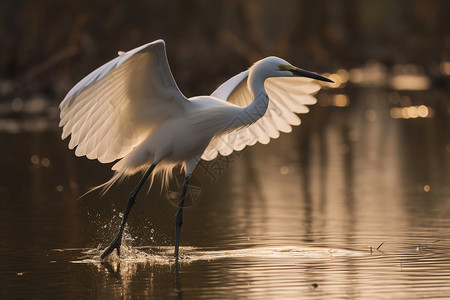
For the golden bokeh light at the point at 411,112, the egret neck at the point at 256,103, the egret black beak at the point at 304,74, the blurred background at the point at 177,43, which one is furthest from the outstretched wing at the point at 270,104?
the blurred background at the point at 177,43

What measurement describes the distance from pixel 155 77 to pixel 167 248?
1814mm

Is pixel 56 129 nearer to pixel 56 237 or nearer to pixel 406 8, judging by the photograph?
pixel 56 237

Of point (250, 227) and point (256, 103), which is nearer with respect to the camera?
Answer: point (256, 103)

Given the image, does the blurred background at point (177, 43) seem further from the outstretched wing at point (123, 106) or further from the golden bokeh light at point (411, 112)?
the outstretched wing at point (123, 106)

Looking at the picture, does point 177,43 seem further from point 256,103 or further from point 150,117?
point 256,103

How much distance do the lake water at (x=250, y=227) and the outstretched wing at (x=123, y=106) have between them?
3.57 ft

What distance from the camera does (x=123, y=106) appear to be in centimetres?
1112

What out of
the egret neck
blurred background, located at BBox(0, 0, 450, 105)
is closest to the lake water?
the egret neck

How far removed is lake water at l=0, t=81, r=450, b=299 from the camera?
903cm

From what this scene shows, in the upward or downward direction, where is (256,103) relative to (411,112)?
downward

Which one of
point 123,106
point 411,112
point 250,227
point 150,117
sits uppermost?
point 411,112

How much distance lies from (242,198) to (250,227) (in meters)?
2.51

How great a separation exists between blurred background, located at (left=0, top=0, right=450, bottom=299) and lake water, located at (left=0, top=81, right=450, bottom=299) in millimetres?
25

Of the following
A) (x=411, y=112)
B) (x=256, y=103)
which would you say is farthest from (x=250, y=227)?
(x=411, y=112)
